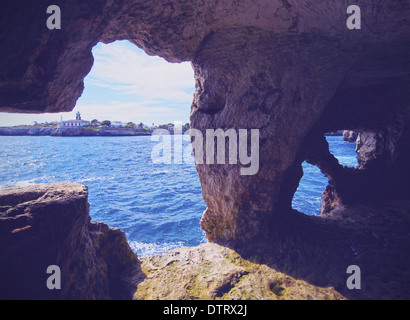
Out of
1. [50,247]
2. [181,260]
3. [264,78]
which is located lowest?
[181,260]

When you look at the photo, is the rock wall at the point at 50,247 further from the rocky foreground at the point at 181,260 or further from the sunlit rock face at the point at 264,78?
the sunlit rock face at the point at 264,78

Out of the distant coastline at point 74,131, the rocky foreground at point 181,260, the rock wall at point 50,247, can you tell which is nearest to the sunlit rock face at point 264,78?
the rocky foreground at point 181,260

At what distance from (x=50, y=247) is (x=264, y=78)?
6.75 metres

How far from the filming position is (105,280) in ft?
17.1

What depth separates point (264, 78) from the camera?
20.7 ft

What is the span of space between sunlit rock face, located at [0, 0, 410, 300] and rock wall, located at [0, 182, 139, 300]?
2.02 m

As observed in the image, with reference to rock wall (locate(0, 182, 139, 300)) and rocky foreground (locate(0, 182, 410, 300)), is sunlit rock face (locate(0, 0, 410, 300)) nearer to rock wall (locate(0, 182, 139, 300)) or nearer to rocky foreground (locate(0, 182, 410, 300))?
rocky foreground (locate(0, 182, 410, 300))

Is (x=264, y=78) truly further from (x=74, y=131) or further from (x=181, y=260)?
(x=74, y=131)

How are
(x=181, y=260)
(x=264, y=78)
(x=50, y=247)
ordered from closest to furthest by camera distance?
(x=50, y=247) → (x=181, y=260) → (x=264, y=78)

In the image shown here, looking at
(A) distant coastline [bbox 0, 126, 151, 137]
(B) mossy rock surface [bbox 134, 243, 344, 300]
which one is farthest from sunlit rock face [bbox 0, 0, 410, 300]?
(A) distant coastline [bbox 0, 126, 151, 137]

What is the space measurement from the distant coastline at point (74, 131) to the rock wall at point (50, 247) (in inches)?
5099

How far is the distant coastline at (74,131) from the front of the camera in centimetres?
12212

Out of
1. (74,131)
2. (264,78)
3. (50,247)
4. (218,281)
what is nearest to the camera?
(50,247)

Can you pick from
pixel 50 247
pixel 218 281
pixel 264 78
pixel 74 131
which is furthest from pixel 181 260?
pixel 74 131
